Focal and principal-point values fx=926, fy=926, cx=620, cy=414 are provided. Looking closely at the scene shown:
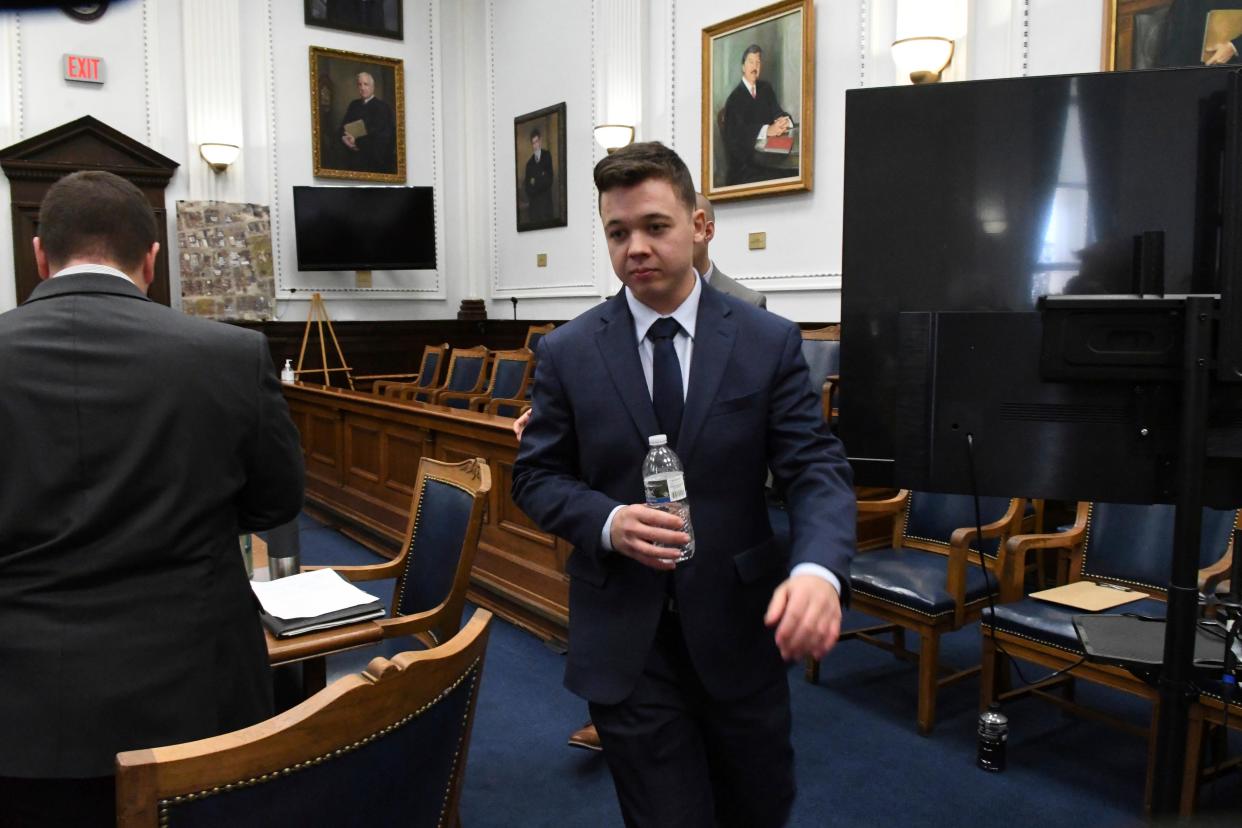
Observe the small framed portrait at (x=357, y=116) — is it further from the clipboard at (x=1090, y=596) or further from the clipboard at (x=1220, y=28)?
the clipboard at (x=1090, y=596)

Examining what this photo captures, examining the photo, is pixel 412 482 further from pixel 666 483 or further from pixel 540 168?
pixel 540 168

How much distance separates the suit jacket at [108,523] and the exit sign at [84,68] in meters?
8.73

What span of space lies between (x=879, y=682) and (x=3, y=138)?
8.96 meters

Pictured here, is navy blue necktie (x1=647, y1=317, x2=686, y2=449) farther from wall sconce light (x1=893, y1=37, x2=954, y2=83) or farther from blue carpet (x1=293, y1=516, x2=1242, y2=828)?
wall sconce light (x1=893, y1=37, x2=954, y2=83)

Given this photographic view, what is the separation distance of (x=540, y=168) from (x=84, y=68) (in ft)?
14.4

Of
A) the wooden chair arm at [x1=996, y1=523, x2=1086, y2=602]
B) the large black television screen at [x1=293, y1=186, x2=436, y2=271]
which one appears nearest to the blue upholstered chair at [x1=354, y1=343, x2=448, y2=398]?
the large black television screen at [x1=293, y1=186, x2=436, y2=271]

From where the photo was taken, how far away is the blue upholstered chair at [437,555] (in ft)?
8.02

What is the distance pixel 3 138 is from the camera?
848cm

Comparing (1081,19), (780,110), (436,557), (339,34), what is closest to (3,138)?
(339,34)

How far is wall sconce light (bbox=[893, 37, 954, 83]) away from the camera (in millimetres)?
5547

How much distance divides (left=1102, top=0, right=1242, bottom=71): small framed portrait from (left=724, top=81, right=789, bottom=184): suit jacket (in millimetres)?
2409

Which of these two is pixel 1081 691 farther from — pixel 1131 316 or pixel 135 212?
pixel 135 212

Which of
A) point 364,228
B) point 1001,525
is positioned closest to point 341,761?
point 1001,525

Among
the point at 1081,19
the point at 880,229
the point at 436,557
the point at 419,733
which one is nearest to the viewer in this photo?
the point at 419,733
